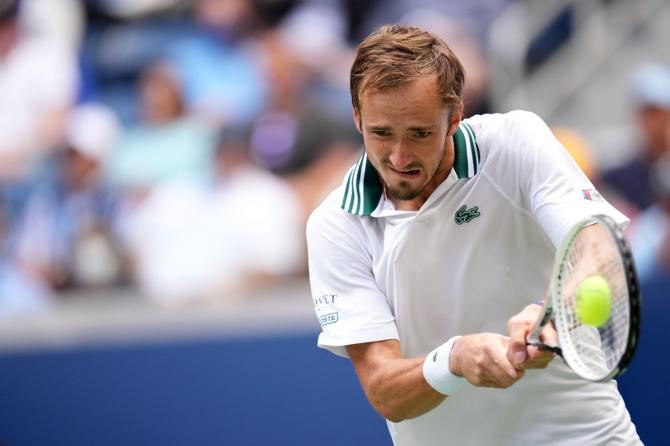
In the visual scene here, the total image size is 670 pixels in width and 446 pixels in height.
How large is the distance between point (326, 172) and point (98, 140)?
5.58 feet

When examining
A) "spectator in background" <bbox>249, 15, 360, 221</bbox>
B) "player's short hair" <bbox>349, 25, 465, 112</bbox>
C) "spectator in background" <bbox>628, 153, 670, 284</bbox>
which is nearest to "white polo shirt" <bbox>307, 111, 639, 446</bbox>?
"player's short hair" <bbox>349, 25, 465, 112</bbox>

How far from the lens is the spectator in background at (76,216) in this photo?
7.36 metres

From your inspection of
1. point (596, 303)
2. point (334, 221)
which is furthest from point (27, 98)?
point (596, 303)

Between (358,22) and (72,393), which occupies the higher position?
(358,22)

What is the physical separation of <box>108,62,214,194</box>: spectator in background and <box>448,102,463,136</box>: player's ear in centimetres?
455

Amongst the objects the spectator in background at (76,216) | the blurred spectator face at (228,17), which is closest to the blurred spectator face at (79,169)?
the spectator in background at (76,216)

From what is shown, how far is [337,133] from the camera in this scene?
7.43 meters

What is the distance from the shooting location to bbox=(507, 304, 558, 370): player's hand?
2688 millimetres

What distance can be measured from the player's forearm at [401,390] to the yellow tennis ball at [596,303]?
0.49 m

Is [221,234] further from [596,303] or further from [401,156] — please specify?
[596,303]

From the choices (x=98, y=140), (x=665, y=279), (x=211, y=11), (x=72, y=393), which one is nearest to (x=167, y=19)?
(x=211, y=11)

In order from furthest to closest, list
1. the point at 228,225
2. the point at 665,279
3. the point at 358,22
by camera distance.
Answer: the point at 358,22 → the point at 228,225 → the point at 665,279

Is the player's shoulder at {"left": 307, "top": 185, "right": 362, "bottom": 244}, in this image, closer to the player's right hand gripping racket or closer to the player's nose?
the player's nose

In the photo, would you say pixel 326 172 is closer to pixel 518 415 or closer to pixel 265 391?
pixel 265 391
